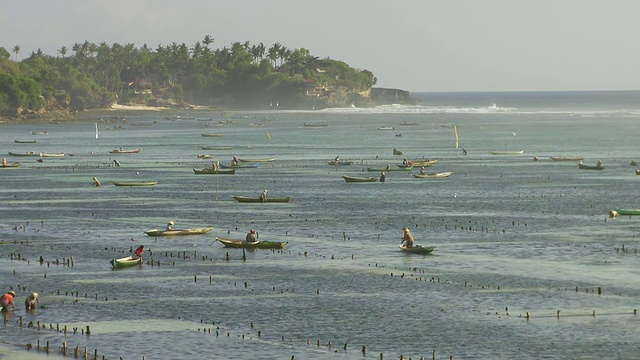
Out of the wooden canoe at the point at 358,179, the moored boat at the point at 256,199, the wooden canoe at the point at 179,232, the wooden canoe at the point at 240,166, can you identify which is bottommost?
the wooden canoe at the point at 240,166

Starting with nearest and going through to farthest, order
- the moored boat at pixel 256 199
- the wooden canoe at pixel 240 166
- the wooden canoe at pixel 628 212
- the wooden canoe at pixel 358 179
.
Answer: the wooden canoe at pixel 628 212 → the moored boat at pixel 256 199 → the wooden canoe at pixel 358 179 → the wooden canoe at pixel 240 166

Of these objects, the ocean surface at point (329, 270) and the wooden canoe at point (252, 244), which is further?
the wooden canoe at point (252, 244)

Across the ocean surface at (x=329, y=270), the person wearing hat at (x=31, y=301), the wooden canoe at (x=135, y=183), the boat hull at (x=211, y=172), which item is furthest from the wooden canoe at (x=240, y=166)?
the person wearing hat at (x=31, y=301)

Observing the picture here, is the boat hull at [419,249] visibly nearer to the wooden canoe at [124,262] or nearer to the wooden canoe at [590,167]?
the wooden canoe at [124,262]

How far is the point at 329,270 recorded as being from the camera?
61.2m

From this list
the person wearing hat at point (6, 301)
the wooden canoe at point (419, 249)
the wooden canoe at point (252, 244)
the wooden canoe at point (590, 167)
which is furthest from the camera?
the wooden canoe at point (590, 167)

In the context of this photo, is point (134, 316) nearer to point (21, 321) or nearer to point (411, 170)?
point (21, 321)

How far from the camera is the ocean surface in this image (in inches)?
1780

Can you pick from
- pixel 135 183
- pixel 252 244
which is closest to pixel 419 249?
pixel 252 244

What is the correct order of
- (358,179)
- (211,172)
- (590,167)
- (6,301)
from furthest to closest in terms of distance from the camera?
(590,167)
(211,172)
(358,179)
(6,301)

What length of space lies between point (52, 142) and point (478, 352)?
158m

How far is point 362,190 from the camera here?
354 ft

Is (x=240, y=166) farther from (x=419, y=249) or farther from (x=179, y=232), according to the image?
(x=419, y=249)

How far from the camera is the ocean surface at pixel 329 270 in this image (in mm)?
45219
